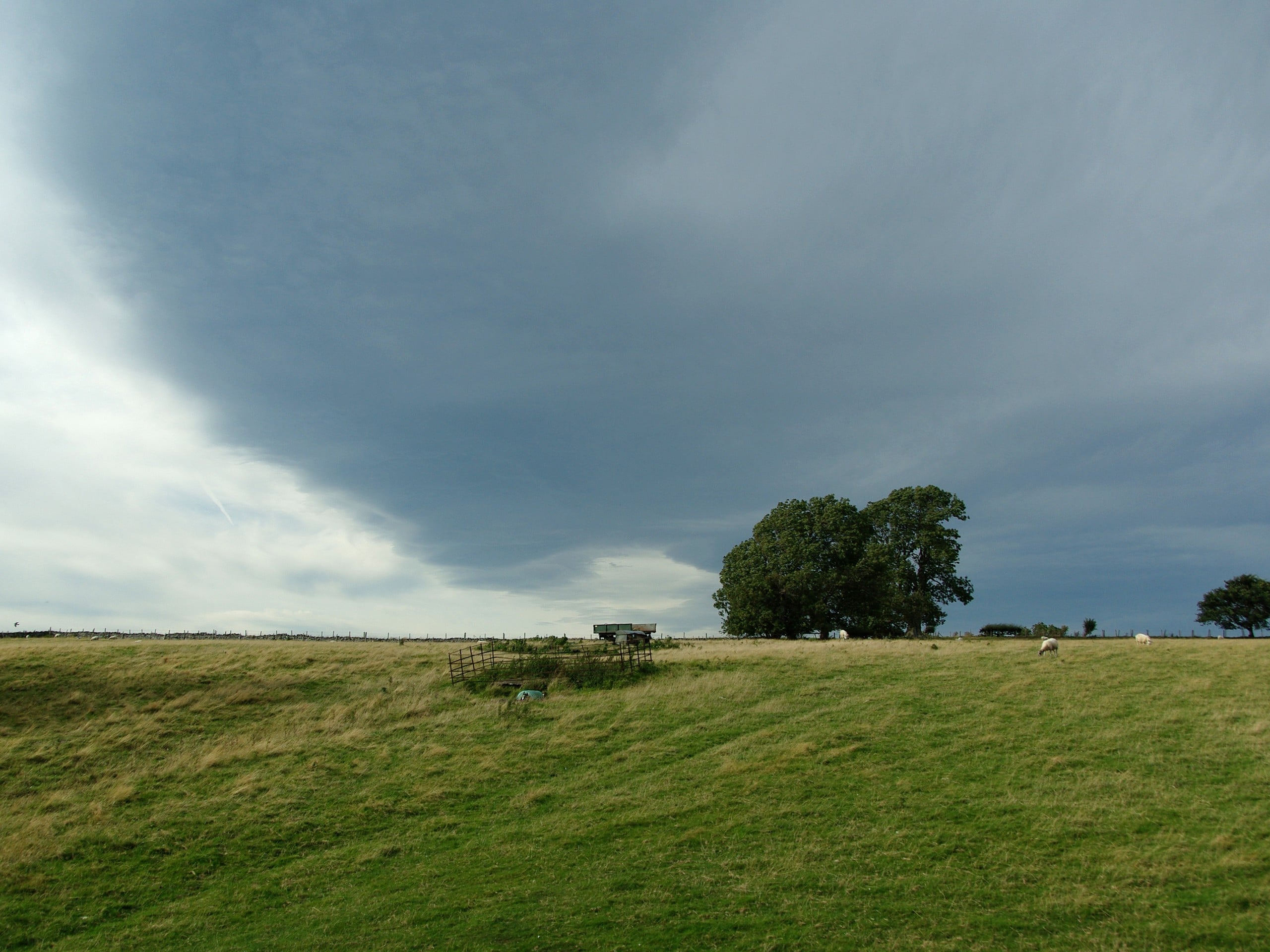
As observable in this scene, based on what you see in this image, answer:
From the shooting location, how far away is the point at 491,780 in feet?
84.9

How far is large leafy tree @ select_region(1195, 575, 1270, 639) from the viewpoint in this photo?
87.7 m

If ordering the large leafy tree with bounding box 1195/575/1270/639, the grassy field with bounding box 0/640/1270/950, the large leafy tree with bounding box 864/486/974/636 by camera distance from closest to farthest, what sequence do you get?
the grassy field with bounding box 0/640/1270/950 < the large leafy tree with bounding box 864/486/974/636 < the large leafy tree with bounding box 1195/575/1270/639

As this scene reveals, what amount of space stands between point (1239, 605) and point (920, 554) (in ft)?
171

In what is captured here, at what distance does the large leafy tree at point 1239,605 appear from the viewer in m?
87.7

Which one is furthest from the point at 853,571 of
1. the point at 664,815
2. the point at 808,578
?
the point at 664,815

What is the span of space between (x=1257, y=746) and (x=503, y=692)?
3377 centimetres

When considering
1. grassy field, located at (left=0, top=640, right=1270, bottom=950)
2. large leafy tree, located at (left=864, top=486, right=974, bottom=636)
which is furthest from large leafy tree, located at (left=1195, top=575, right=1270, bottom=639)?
grassy field, located at (left=0, top=640, right=1270, bottom=950)

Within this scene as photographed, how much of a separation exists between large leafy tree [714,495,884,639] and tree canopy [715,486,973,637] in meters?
0.08

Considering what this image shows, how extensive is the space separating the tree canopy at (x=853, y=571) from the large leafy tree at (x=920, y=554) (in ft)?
0.30

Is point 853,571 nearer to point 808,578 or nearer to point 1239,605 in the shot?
point 808,578

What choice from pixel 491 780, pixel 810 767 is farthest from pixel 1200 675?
pixel 491 780

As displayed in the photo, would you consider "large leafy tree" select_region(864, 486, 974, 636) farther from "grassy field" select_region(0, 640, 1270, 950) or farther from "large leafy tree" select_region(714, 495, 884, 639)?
"grassy field" select_region(0, 640, 1270, 950)

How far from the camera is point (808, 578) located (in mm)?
70875

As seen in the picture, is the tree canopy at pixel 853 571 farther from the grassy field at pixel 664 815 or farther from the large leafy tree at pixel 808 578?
the grassy field at pixel 664 815
